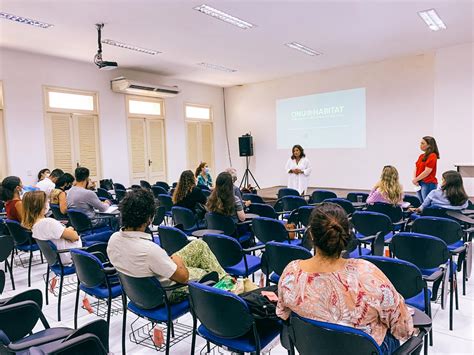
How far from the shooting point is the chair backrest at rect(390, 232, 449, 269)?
2.66 m

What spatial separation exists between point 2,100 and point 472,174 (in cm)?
911

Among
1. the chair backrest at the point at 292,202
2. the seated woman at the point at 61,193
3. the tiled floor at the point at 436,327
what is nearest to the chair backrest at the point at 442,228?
the tiled floor at the point at 436,327

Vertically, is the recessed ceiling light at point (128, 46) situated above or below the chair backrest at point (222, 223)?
above

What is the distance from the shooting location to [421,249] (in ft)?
8.98

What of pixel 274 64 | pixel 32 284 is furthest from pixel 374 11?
pixel 32 284

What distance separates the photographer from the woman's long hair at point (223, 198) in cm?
391

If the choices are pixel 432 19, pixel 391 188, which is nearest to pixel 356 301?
pixel 391 188

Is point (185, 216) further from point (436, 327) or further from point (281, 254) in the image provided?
point (436, 327)

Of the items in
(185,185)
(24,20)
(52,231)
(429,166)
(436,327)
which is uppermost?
(24,20)

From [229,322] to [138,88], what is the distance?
7657mm

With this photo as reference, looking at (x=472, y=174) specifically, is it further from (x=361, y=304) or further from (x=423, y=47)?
(x=361, y=304)

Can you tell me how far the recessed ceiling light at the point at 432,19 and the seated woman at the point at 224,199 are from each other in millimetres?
4198

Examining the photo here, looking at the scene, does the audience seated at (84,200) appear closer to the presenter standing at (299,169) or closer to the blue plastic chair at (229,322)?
the blue plastic chair at (229,322)

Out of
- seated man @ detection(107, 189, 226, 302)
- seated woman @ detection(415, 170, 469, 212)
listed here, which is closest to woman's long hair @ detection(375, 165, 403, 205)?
seated woman @ detection(415, 170, 469, 212)
